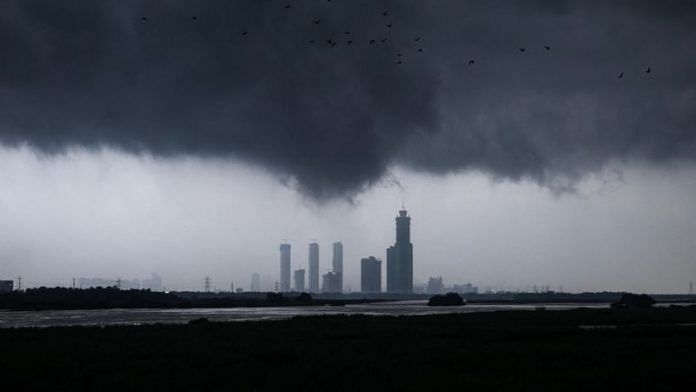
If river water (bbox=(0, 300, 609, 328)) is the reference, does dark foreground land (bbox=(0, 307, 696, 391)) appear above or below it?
above

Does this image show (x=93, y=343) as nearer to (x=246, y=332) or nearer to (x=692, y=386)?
(x=246, y=332)

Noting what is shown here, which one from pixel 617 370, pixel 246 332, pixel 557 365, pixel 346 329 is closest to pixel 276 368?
pixel 557 365

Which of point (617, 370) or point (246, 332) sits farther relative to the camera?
point (246, 332)

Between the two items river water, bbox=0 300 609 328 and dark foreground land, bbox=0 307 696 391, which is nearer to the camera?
dark foreground land, bbox=0 307 696 391

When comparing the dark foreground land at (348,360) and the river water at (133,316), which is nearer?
the dark foreground land at (348,360)

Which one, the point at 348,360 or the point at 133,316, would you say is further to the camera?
the point at 133,316

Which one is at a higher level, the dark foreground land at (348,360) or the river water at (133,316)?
the dark foreground land at (348,360)

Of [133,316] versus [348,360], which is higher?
[348,360]

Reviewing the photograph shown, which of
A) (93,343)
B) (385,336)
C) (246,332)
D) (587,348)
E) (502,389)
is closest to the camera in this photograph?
(502,389)
